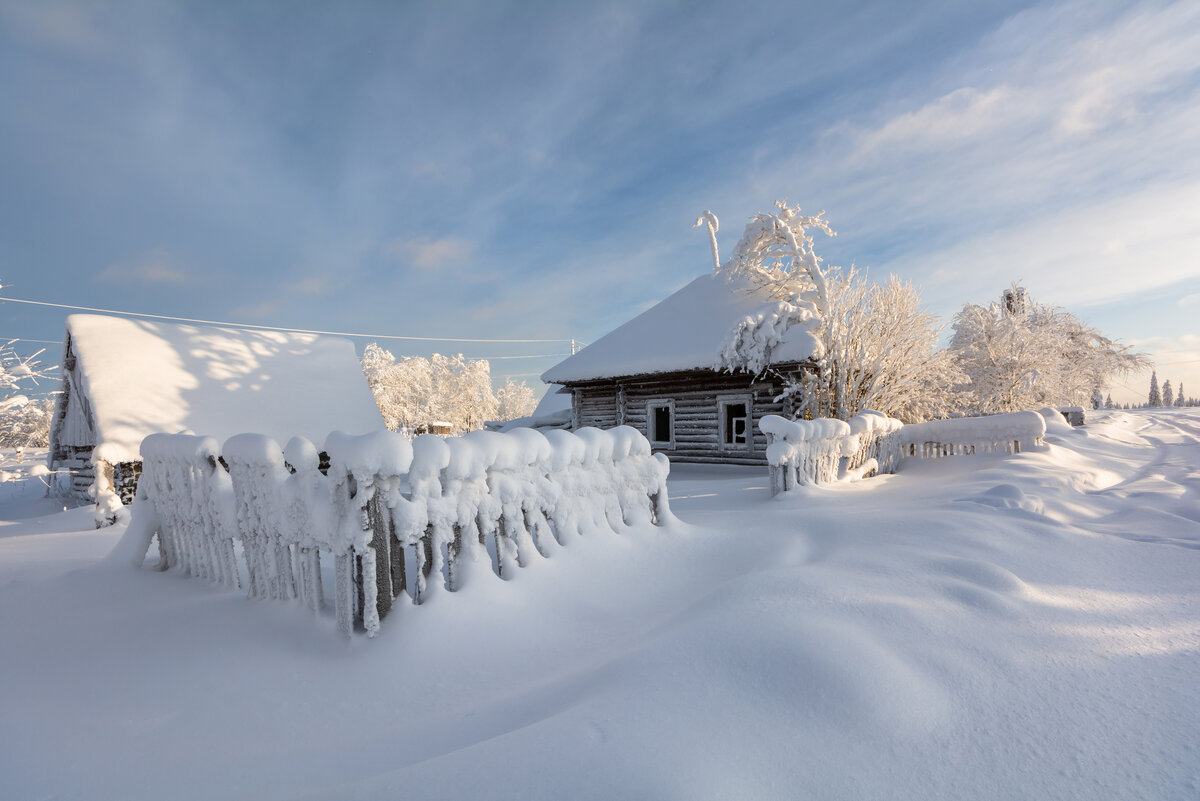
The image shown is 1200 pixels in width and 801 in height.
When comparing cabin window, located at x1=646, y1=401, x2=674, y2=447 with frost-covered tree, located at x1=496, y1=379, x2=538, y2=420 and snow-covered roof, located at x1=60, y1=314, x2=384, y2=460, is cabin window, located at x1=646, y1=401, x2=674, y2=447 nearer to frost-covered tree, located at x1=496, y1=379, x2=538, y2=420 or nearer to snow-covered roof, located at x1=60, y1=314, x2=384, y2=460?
snow-covered roof, located at x1=60, y1=314, x2=384, y2=460

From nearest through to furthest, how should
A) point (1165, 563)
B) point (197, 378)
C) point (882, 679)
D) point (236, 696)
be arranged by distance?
1. point (882, 679)
2. point (236, 696)
3. point (1165, 563)
4. point (197, 378)

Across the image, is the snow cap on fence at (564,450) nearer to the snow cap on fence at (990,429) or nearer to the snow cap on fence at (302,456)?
the snow cap on fence at (302,456)

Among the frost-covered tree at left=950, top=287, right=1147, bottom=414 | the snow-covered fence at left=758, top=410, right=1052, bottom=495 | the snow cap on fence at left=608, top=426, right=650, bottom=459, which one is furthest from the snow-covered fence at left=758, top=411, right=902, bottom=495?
the frost-covered tree at left=950, top=287, right=1147, bottom=414

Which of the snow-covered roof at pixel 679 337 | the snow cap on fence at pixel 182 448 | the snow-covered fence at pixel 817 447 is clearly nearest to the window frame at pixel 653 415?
the snow-covered roof at pixel 679 337

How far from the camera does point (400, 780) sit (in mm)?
1684

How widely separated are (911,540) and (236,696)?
15.0 ft

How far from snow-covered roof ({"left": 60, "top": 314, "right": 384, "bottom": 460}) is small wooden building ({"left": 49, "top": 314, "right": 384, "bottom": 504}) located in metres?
0.02

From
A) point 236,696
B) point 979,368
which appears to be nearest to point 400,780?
point 236,696

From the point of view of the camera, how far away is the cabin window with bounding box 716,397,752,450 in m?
14.4

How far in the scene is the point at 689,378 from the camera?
602 inches

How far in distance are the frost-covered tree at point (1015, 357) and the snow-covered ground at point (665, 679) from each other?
799 inches

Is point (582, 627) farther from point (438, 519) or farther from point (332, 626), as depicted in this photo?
point (332, 626)

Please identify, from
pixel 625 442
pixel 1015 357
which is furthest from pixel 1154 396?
pixel 625 442

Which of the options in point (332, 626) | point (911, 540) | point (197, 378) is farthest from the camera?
point (197, 378)
